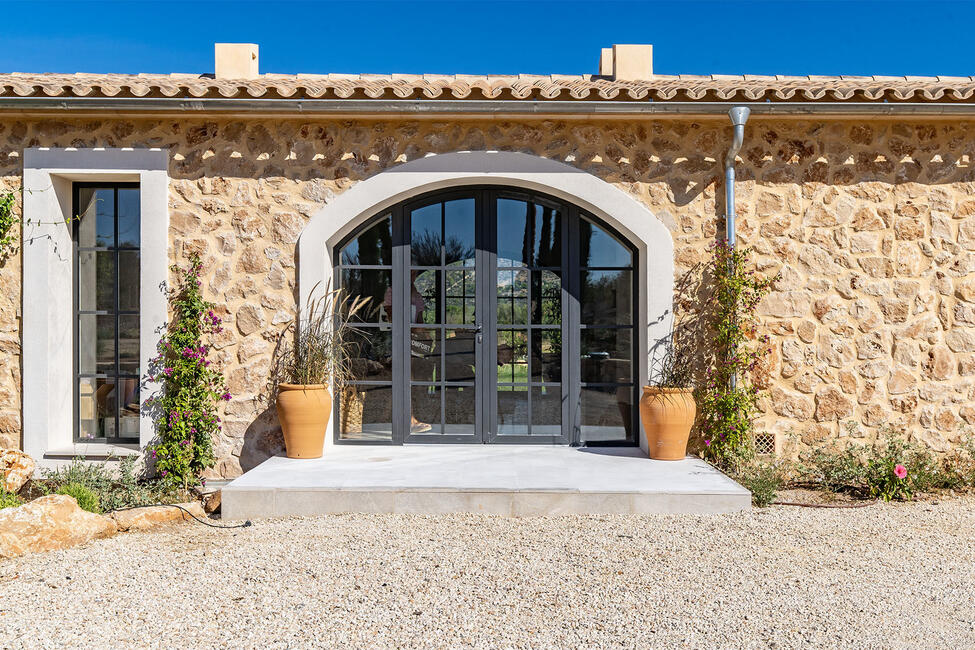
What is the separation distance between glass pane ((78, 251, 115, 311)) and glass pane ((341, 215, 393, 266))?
1995 millimetres

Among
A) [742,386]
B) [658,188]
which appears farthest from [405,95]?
[742,386]

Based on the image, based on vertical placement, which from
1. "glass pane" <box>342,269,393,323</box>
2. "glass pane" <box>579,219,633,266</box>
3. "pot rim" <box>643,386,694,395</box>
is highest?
"glass pane" <box>579,219,633,266</box>

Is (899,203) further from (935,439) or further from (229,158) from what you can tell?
(229,158)

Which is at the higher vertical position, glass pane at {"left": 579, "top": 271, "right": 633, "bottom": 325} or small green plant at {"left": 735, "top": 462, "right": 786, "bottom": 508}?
glass pane at {"left": 579, "top": 271, "right": 633, "bottom": 325}

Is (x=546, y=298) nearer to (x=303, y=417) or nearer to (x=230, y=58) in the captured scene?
(x=303, y=417)

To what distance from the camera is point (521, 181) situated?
5.36m

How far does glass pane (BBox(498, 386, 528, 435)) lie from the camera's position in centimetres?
564

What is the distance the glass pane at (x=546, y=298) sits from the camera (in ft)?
18.5

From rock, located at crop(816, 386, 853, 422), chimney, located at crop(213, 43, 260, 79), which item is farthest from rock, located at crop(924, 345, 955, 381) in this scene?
chimney, located at crop(213, 43, 260, 79)

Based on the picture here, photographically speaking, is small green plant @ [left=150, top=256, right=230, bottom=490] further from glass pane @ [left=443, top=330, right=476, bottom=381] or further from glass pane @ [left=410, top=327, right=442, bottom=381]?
glass pane @ [left=443, top=330, right=476, bottom=381]

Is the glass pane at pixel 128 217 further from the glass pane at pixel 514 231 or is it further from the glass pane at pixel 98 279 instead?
the glass pane at pixel 514 231

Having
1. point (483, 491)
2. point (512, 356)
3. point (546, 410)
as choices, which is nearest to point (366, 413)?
point (512, 356)

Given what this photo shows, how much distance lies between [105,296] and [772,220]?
5.72 meters

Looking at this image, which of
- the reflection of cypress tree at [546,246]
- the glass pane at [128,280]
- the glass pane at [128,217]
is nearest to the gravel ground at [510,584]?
the glass pane at [128,280]
